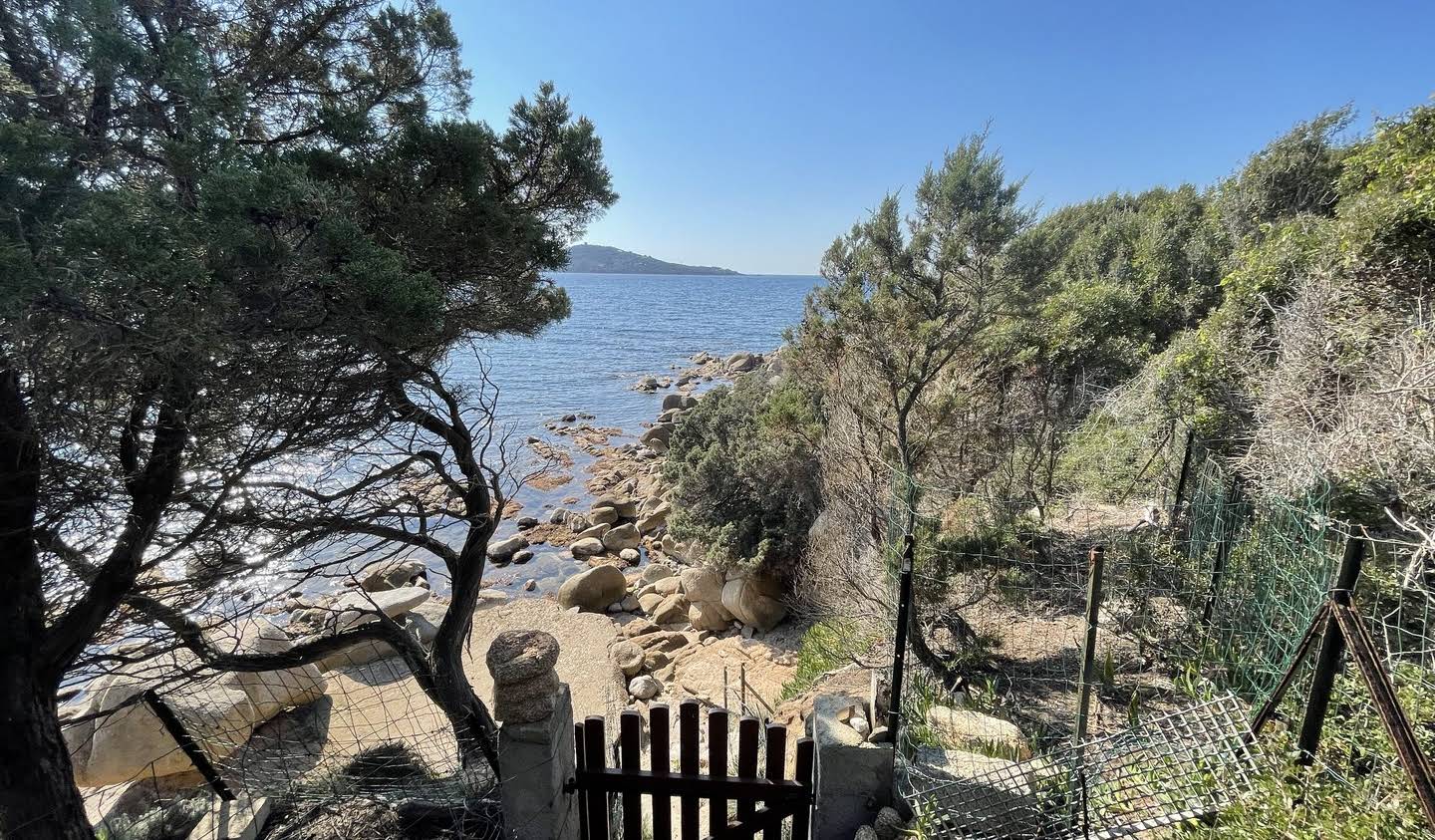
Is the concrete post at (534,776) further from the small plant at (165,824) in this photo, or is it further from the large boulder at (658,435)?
the large boulder at (658,435)

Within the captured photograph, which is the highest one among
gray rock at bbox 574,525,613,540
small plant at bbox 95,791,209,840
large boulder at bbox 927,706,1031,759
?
large boulder at bbox 927,706,1031,759

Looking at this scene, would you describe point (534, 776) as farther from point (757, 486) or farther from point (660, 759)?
point (757, 486)

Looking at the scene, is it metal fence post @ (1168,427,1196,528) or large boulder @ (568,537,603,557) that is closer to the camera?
metal fence post @ (1168,427,1196,528)

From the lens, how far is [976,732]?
11.3 feet

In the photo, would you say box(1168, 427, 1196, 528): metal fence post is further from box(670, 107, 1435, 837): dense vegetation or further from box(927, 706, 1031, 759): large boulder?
box(927, 706, 1031, 759): large boulder

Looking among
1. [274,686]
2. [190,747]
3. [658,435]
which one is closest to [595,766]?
[190,747]

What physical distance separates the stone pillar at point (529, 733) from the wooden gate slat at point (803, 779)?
45.0 inches

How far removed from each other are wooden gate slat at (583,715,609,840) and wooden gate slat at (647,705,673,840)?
0.80 feet

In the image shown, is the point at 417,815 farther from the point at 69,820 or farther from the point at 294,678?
the point at 294,678

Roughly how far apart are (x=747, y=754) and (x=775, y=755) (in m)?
0.14

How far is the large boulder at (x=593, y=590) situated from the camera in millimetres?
11070

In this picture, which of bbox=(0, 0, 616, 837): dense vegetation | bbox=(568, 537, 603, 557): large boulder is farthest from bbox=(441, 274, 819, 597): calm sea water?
bbox=(0, 0, 616, 837): dense vegetation

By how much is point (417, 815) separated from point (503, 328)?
2.78m

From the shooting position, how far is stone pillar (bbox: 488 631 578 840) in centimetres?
247
